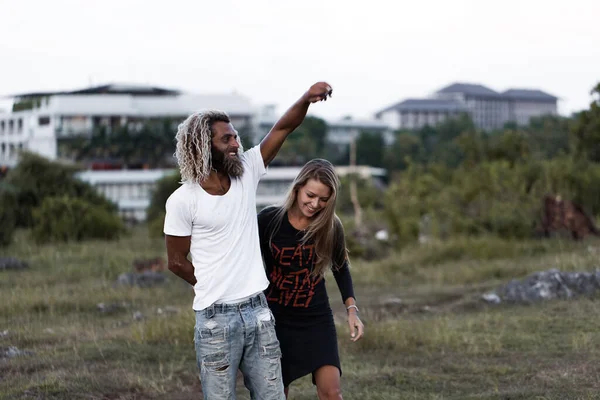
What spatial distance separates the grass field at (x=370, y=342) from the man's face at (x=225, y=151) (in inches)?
107

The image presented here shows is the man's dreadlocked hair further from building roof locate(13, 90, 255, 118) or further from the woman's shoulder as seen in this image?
building roof locate(13, 90, 255, 118)

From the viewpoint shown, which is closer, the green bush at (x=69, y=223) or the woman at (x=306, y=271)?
the woman at (x=306, y=271)

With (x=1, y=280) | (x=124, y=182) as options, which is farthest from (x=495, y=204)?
(x=124, y=182)

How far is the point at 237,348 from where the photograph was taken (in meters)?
4.55

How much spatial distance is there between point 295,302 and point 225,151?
88cm

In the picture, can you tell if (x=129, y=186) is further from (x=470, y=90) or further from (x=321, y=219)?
(x=470, y=90)

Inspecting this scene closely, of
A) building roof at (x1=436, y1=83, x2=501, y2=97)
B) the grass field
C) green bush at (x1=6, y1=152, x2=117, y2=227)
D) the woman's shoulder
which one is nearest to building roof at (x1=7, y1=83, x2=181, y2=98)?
green bush at (x1=6, y1=152, x2=117, y2=227)

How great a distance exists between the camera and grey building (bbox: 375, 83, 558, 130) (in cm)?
15025

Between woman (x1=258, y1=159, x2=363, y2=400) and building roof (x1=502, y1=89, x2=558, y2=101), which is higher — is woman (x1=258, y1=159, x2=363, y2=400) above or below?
below

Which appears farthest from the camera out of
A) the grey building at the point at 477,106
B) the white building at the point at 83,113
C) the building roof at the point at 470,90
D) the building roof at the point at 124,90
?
the building roof at the point at 470,90

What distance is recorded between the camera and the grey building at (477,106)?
15025 cm

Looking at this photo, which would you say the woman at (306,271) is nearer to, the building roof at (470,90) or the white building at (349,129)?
the white building at (349,129)

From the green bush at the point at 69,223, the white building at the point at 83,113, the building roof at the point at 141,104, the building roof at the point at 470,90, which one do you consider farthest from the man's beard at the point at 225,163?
the building roof at the point at 470,90

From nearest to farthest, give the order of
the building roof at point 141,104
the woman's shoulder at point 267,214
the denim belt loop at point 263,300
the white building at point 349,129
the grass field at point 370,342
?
the denim belt loop at point 263,300 → the woman's shoulder at point 267,214 → the grass field at point 370,342 → the building roof at point 141,104 → the white building at point 349,129
